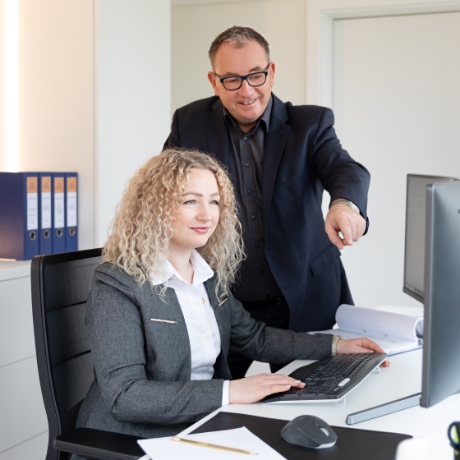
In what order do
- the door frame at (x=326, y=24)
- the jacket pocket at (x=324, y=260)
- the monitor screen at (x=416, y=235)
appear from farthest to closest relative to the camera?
the door frame at (x=326, y=24) < the jacket pocket at (x=324, y=260) < the monitor screen at (x=416, y=235)

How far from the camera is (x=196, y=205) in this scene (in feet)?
5.32

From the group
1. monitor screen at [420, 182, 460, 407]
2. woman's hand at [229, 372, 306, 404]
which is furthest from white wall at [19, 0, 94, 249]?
monitor screen at [420, 182, 460, 407]

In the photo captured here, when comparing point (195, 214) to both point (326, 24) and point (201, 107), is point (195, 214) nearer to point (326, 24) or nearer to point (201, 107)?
point (201, 107)

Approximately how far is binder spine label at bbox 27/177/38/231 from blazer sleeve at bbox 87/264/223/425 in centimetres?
145

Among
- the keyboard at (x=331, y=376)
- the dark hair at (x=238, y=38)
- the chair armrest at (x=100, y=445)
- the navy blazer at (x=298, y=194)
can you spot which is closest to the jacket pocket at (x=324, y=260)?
the navy blazer at (x=298, y=194)

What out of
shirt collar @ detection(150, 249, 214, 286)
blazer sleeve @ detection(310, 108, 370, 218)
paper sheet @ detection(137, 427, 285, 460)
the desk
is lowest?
the desk

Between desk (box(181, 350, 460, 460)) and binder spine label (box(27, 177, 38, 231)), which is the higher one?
binder spine label (box(27, 177, 38, 231))

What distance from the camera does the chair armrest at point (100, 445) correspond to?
130 centimetres

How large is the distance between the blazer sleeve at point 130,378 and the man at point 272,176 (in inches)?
22.0

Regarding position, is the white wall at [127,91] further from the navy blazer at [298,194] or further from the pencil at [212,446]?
the pencil at [212,446]

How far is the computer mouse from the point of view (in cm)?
113

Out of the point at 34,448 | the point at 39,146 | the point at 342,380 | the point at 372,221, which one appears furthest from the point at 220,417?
the point at 372,221

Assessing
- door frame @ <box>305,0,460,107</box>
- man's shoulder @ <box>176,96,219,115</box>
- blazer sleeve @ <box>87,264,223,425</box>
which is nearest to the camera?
blazer sleeve @ <box>87,264,223,425</box>

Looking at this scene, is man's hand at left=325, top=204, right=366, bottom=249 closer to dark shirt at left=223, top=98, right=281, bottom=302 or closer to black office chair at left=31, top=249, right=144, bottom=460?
dark shirt at left=223, top=98, right=281, bottom=302
